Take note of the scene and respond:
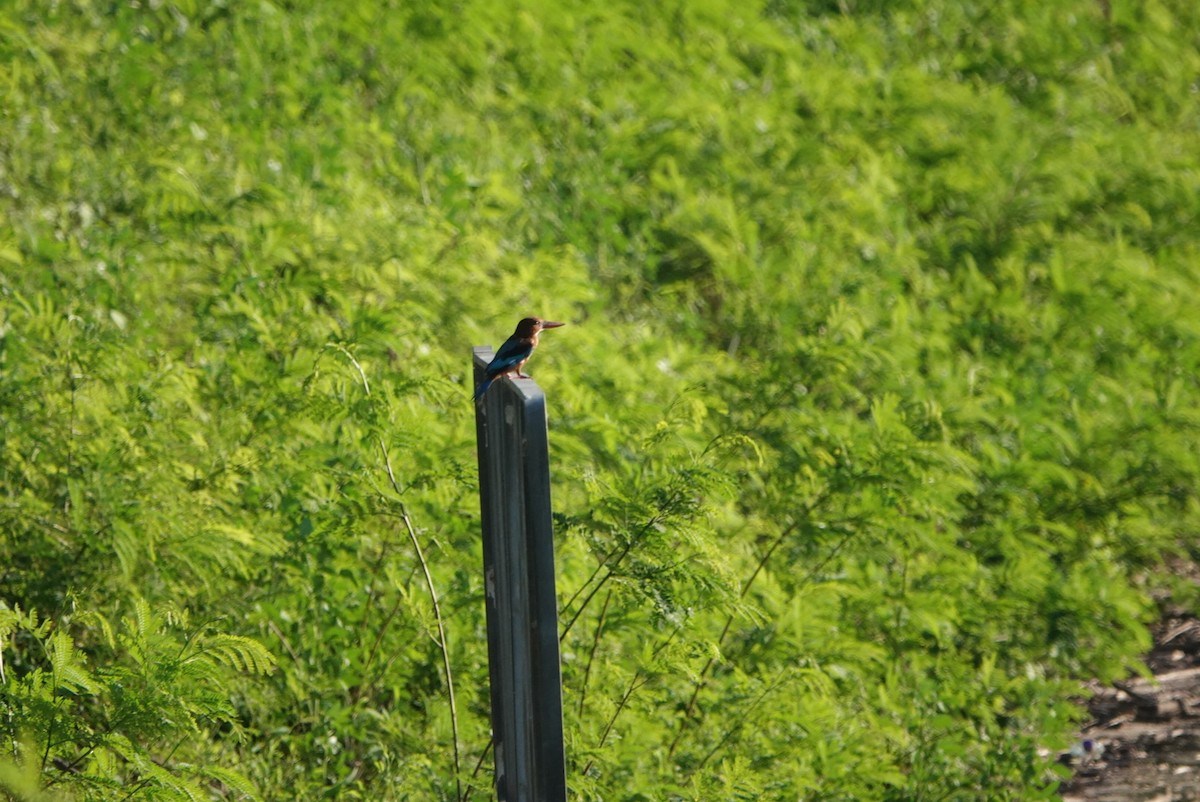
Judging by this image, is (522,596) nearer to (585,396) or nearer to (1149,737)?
(585,396)

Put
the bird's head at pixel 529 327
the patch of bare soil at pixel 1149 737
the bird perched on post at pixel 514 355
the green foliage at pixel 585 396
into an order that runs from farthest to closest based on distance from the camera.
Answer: the patch of bare soil at pixel 1149 737, the green foliage at pixel 585 396, the bird's head at pixel 529 327, the bird perched on post at pixel 514 355

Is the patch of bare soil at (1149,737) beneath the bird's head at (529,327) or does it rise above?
beneath

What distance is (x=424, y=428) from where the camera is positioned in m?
4.23

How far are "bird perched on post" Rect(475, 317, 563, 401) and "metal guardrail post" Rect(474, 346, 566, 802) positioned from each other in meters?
0.17

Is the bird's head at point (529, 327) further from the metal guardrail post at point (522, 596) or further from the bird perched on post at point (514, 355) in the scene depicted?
the metal guardrail post at point (522, 596)

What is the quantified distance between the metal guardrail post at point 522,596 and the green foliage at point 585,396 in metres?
0.83

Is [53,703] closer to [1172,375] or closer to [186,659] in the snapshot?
[186,659]

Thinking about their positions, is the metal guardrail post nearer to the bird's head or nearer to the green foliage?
the bird's head

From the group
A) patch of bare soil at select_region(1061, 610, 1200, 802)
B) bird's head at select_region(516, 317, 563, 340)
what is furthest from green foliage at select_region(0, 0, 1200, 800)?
bird's head at select_region(516, 317, 563, 340)

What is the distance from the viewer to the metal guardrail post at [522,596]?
94.1 inches

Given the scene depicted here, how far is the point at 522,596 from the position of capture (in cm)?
247

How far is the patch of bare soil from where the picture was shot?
17.3 ft

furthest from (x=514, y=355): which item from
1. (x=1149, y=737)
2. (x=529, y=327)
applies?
(x=1149, y=737)

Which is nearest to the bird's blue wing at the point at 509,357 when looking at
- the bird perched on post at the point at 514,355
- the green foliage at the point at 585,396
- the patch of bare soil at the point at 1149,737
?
the bird perched on post at the point at 514,355
